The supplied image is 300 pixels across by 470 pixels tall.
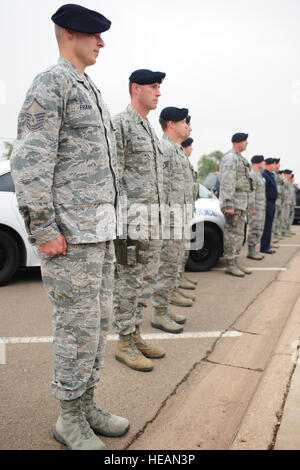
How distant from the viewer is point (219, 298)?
17.3 ft

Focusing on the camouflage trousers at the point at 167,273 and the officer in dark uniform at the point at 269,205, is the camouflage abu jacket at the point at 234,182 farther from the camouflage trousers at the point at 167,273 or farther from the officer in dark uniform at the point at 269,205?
the officer in dark uniform at the point at 269,205

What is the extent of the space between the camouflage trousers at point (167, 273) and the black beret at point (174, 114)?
4.11 feet

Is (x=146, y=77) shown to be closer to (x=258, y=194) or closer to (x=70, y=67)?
(x=70, y=67)

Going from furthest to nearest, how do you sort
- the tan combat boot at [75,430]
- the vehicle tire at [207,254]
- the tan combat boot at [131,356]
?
the vehicle tire at [207,254] → the tan combat boot at [131,356] → the tan combat boot at [75,430]

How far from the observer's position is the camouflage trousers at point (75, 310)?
6.80ft

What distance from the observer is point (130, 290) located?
3170mm

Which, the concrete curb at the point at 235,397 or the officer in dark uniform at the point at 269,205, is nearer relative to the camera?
the concrete curb at the point at 235,397

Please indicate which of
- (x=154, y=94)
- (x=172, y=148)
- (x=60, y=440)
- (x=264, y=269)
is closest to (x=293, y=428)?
(x=60, y=440)

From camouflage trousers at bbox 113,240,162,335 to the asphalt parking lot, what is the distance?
339mm

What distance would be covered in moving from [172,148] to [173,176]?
276 millimetres

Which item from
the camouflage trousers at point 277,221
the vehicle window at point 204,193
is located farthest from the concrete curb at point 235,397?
the camouflage trousers at point 277,221

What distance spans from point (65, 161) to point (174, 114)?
2539 millimetres

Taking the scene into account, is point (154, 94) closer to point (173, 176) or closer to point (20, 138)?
point (173, 176)

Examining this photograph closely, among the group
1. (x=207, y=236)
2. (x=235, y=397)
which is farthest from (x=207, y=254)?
(x=235, y=397)
